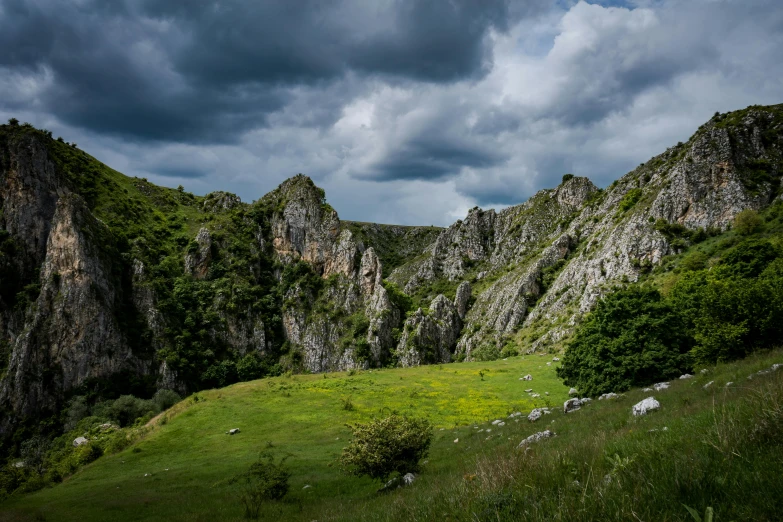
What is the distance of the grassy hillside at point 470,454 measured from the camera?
4301 mm

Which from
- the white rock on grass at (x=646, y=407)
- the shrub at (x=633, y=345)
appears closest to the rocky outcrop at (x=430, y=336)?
the shrub at (x=633, y=345)

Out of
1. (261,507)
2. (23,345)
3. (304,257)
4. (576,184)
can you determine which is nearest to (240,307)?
(304,257)

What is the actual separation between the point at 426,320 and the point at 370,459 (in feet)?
281

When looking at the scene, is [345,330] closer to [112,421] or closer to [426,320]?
[426,320]

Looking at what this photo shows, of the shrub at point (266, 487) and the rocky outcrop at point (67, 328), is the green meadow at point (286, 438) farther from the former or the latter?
the rocky outcrop at point (67, 328)

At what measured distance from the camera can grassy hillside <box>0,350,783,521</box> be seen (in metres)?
4.30

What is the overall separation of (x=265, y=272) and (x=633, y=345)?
114291 millimetres

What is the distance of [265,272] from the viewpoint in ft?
413

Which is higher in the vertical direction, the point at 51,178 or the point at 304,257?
the point at 51,178

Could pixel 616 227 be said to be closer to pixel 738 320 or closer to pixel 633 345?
pixel 738 320

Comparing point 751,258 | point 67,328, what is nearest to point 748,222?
point 751,258

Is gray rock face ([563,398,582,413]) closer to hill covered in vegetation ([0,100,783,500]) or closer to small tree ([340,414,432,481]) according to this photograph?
hill covered in vegetation ([0,100,783,500])

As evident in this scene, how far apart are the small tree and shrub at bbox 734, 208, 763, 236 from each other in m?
72.4

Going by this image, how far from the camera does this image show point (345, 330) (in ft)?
364
